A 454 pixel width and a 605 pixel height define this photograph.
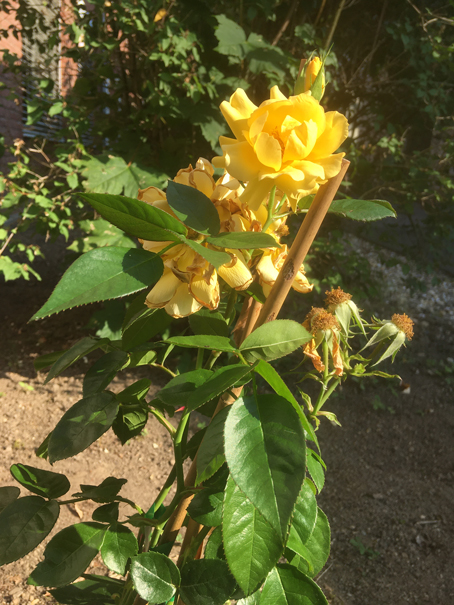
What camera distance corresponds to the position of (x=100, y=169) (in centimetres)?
181

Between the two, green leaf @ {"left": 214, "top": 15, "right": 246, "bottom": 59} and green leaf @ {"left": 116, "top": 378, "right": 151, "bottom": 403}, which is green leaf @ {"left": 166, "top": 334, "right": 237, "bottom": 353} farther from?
green leaf @ {"left": 214, "top": 15, "right": 246, "bottom": 59}

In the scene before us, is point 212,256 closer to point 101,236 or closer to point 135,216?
point 135,216

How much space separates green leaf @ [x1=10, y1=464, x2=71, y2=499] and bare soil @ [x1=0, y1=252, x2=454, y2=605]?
807 millimetres

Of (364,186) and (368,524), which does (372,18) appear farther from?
(368,524)

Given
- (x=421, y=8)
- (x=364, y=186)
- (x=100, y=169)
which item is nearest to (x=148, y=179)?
(x=100, y=169)

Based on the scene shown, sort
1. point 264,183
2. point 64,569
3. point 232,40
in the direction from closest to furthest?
point 264,183 < point 64,569 < point 232,40

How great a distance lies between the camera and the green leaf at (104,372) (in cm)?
58

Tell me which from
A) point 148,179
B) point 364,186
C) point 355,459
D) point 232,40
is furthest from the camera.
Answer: point 364,186

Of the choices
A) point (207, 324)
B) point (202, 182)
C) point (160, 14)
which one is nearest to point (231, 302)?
point (207, 324)

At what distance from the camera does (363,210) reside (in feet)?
1.52

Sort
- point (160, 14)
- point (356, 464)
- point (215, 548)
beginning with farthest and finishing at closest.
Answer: point (356, 464) → point (160, 14) → point (215, 548)

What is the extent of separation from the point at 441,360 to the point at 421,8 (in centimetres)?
213

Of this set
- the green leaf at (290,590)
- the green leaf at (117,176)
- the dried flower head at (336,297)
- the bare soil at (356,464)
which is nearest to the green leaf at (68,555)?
the green leaf at (290,590)

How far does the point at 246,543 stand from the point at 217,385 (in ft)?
0.51
